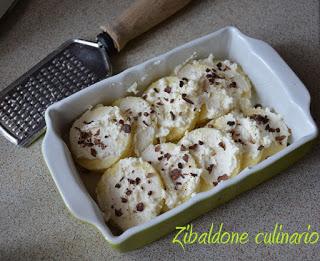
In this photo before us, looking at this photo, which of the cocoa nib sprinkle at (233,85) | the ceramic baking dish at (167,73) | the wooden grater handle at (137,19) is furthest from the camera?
the wooden grater handle at (137,19)

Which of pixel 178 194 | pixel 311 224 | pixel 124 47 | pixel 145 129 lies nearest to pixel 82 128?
pixel 145 129

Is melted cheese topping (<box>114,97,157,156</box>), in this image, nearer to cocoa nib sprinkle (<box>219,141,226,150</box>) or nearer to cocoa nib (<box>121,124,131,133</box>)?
cocoa nib (<box>121,124,131,133</box>)

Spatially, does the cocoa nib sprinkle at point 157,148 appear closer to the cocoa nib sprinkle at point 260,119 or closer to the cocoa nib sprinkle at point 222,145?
the cocoa nib sprinkle at point 222,145

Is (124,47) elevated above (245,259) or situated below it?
above

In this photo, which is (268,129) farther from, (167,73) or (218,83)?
(167,73)

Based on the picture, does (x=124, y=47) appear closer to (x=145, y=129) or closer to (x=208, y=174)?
(x=145, y=129)

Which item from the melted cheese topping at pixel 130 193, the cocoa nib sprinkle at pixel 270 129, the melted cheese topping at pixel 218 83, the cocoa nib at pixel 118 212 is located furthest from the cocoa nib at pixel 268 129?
the cocoa nib at pixel 118 212
